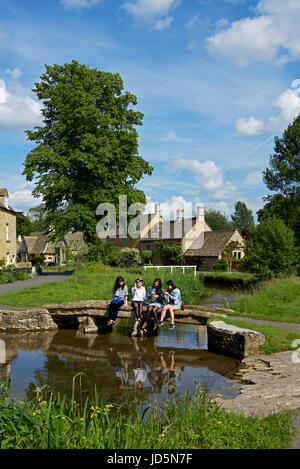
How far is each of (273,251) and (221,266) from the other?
70.8 ft

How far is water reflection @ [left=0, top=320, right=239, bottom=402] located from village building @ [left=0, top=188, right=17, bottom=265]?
27956 mm

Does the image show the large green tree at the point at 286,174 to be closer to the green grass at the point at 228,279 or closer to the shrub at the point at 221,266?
the shrub at the point at 221,266

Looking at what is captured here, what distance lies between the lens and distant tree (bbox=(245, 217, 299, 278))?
22516mm

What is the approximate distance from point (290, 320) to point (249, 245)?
11.2m

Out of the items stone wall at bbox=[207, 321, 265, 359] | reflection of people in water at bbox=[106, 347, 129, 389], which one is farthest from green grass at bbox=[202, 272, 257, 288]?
reflection of people in water at bbox=[106, 347, 129, 389]

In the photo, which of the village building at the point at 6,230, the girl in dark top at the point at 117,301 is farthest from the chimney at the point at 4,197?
the girl in dark top at the point at 117,301

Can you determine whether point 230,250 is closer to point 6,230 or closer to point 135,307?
point 6,230

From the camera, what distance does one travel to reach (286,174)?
46.4 metres

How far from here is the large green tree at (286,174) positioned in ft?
151

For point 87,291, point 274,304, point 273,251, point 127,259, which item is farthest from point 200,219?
point 274,304

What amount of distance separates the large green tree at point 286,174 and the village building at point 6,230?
2819 cm

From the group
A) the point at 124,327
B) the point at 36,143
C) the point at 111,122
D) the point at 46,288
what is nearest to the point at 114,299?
the point at 124,327

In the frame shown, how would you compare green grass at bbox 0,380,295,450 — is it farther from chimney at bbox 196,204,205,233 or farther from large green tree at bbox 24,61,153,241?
chimney at bbox 196,204,205,233

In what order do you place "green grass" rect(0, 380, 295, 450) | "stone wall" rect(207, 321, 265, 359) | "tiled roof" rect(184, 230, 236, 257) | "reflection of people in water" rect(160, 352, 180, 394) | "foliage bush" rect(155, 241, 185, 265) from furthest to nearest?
1. "foliage bush" rect(155, 241, 185, 265)
2. "tiled roof" rect(184, 230, 236, 257)
3. "stone wall" rect(207, 321, 265, 359)
4. "reflection of people in water" rect(160, 352, 180, 394)
5. "green grass" rect(0, 380, 295, 450)
